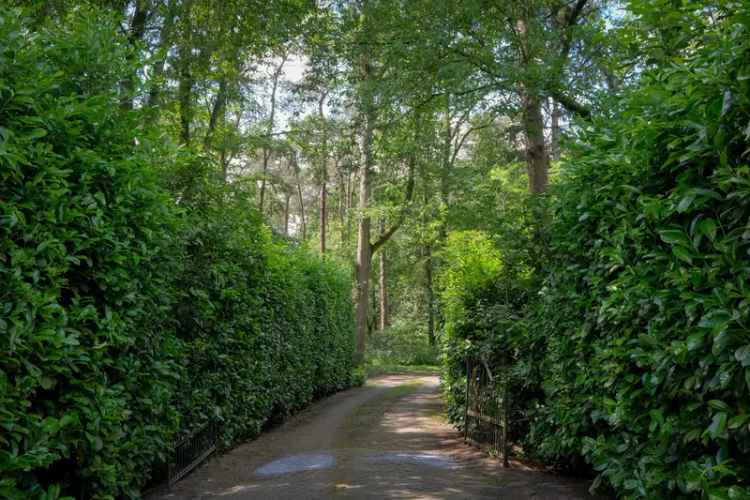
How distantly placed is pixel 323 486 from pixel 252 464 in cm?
203

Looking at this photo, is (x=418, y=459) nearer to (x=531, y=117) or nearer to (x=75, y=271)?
(x=75, y=271)

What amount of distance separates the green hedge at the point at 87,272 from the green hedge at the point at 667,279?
11.2 ft

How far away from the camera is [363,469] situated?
7.98 metres

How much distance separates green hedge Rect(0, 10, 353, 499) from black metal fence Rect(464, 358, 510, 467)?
12.9 feet

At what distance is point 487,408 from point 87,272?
6536 millimetres

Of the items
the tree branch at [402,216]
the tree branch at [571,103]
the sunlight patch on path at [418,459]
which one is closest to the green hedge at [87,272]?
the sunlight patch on path at [418,459]

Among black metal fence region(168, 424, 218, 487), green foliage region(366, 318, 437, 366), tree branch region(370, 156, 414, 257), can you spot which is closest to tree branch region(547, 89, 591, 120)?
black metal fence region(168, 424, 218, 487)

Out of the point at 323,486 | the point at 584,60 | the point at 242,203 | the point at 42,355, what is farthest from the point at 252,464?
the point at 584,60

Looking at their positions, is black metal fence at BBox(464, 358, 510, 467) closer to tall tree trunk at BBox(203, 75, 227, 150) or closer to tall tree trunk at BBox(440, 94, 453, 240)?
tall tree trunk at BBox(203, 75, 227, 150)

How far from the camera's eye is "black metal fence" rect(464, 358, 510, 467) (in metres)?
8.44

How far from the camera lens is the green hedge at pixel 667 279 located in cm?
294

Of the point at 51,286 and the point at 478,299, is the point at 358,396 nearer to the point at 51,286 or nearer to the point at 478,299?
the point at 478,299

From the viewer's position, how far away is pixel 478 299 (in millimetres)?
10914

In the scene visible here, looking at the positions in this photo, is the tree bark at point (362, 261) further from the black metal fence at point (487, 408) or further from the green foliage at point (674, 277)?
the green foliage at point (674, 277)
